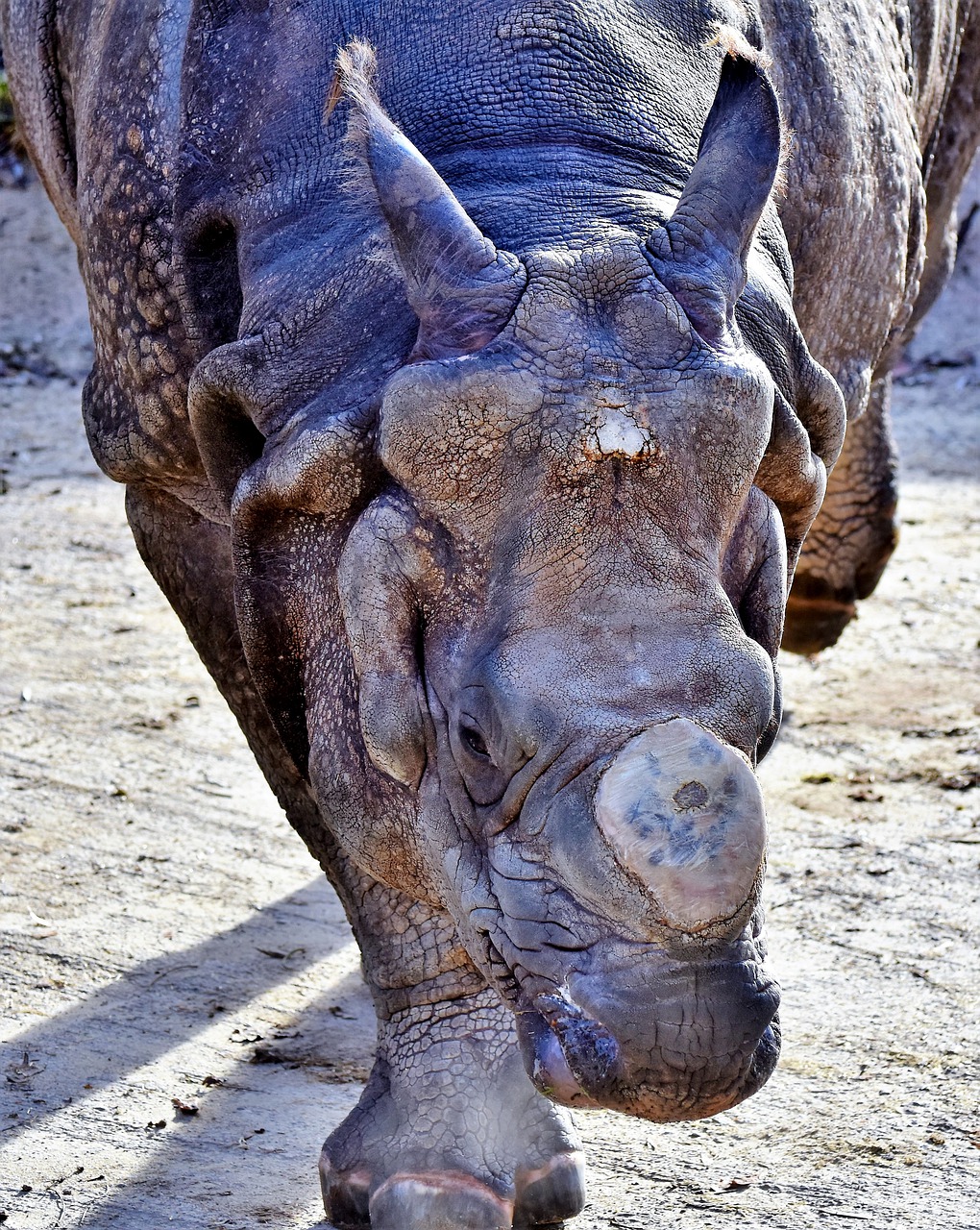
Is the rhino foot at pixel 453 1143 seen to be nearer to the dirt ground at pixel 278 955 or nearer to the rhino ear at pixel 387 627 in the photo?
the dirt ground at pixel 278 955

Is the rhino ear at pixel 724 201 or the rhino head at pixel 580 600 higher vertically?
the rhino ear at pixel 724 201

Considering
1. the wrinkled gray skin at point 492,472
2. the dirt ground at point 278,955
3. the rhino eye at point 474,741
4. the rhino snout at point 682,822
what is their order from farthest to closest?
1. the dirt ground at point 278,955
2. the rhino eye at point 474,741
3. the wrinkled gray skin at point 492,472
4. the rhino snout at point 682,822

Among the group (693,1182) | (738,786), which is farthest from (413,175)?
(693,1182)

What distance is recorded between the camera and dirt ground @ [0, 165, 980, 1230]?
3281mm

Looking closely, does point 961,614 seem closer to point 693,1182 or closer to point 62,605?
point 62,605

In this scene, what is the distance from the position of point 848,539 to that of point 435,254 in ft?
11.2

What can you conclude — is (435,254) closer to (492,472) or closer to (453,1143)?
(492,472)

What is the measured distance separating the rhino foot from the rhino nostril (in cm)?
114

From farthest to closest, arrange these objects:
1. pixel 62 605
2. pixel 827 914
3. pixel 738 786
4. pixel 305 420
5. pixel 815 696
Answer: pixel 62 605 < pixel 815 696 < pixel 827 914 < pixel 305 420 < pixel 738 786

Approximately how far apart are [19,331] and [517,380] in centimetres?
891

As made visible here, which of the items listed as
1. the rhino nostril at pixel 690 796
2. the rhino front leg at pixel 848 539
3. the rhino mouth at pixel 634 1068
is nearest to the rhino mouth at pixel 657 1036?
the rhino mouth at pixel 634 1068

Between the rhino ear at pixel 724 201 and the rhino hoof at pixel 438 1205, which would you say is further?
the rhino hoof at pixel 438 1205

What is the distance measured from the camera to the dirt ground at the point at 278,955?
3.28 m

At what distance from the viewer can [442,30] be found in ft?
9.74
